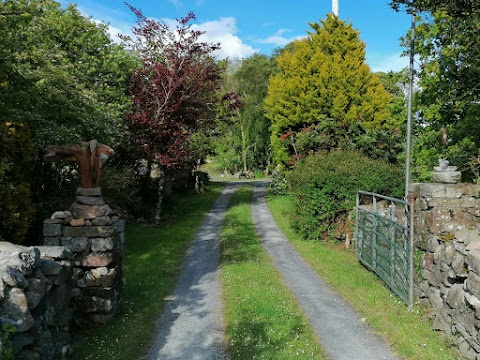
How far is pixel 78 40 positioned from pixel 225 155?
30.9m

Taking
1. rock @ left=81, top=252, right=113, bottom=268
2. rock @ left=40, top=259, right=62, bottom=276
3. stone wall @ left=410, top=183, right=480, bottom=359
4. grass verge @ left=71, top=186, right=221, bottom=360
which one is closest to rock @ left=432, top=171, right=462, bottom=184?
stone wall @ left=410, top=183, right=480, bottom=359

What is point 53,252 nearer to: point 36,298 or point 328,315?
point 36,298

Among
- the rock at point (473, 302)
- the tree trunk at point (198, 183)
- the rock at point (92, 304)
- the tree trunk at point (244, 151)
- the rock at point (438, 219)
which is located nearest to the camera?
the rock at point (473, 302)

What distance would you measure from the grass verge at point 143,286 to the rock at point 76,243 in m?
1.57

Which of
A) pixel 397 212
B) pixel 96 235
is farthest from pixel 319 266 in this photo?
pixel 96 235

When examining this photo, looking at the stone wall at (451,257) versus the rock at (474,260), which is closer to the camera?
the rock at (474,260)

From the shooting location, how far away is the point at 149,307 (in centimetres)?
872

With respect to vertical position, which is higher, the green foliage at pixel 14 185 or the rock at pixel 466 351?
the green foliage at pixel 14 185

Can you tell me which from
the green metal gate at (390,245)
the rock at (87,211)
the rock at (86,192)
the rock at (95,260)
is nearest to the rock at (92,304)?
the rock at (95,260)

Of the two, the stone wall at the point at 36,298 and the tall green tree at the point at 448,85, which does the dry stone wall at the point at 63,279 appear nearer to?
the stone wall at the point at 36,298

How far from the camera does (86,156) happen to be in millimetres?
7980

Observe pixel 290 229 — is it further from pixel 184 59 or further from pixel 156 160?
pixel 184 59

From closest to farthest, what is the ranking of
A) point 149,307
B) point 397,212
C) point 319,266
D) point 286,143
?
point 149,307 → point 397,212 → point 319,266 → point 286,143

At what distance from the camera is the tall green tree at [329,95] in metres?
23.0
